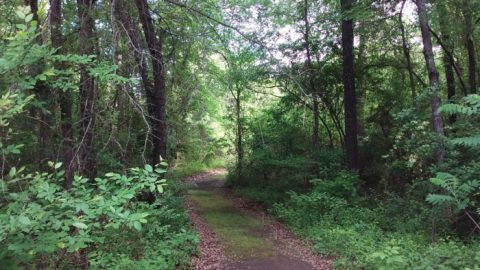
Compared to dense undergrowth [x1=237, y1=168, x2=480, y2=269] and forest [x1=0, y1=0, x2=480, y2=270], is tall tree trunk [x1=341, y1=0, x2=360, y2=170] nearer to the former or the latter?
forest [x1=0, y1=0, x2=480, y2=270]

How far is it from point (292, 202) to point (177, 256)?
18.9 ft

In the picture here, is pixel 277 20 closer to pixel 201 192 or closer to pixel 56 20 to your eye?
pixel 201 192

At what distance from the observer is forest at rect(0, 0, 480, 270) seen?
3307mm

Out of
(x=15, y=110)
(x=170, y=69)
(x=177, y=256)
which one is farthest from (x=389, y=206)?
(x=15, y=110)

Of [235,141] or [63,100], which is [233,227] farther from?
[235,141]

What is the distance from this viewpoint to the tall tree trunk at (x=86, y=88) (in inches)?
240

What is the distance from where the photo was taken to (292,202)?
1253 cm

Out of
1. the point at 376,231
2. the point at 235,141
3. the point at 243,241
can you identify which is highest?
the point at 235,141

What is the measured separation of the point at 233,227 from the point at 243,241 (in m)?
A: 1.70

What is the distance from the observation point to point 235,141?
19719mm

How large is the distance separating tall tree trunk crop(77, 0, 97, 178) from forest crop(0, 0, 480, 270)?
0.05m

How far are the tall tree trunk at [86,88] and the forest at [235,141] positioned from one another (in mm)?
46

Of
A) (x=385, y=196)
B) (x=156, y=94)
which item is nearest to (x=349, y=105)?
(x=385, y=196)

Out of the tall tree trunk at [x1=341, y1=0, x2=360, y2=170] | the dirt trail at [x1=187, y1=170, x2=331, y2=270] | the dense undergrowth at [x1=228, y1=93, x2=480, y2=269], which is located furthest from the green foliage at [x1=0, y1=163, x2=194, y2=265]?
the tall tree trunk at [x1=341, y1=0, x2=360, y2=170]
